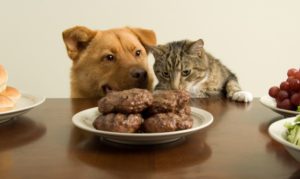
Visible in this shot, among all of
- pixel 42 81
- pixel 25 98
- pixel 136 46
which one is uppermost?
pixel 136 46

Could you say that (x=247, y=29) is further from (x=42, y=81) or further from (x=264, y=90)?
(x=42, y=81)

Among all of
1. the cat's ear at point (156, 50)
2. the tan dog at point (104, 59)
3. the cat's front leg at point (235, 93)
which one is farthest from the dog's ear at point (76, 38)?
the cat's front leg at point (235, 93)

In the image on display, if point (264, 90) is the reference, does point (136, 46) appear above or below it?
above

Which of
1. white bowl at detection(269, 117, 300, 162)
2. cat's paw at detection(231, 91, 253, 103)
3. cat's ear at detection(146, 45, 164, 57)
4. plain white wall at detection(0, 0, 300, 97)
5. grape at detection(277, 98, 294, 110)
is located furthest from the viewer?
plain white wall at detection(0, 0, 300, 97)

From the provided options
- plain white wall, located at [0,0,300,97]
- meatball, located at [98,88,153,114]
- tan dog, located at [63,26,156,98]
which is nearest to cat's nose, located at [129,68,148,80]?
tan dog, located at [63,26,156,98]

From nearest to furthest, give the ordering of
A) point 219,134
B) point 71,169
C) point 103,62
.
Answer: point 71,169, point 219,134, point 103,62

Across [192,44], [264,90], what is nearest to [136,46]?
[192,44]

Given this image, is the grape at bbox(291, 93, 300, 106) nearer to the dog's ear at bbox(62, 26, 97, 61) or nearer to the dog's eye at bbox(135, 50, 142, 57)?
the dog's eye at bbox(135, 50, 142, 57)

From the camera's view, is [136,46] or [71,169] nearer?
[71,169]
